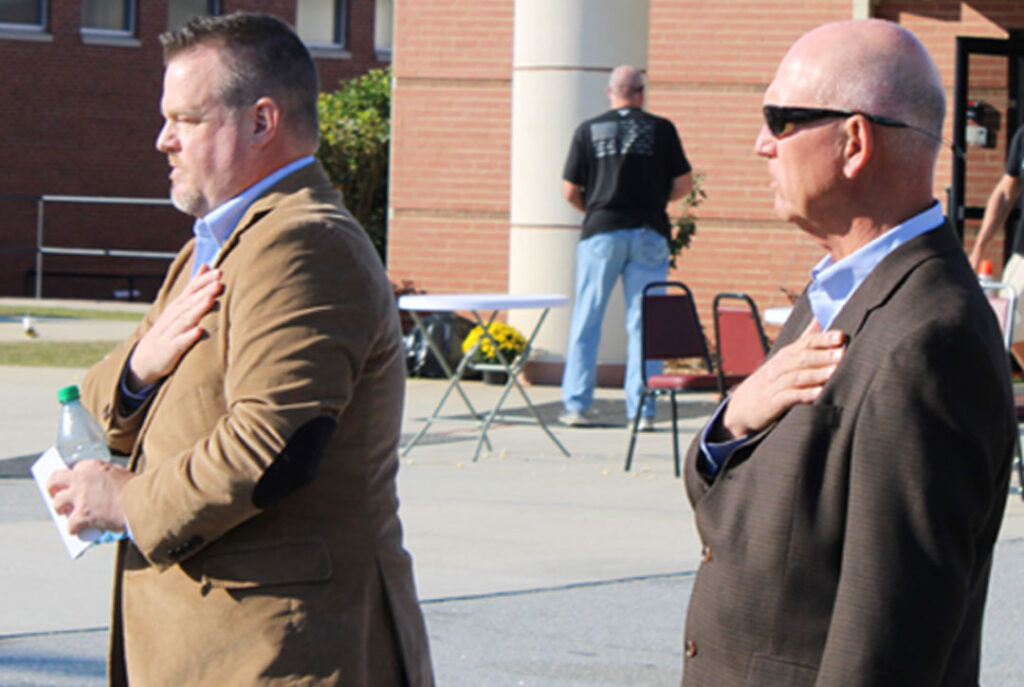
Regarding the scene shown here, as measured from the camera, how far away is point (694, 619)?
7.23 ft

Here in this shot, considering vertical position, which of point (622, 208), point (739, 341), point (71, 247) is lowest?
point (71, 247)

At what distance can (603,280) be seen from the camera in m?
10.2

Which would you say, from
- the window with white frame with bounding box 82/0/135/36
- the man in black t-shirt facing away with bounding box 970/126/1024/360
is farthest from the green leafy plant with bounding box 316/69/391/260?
the window with white frame with bounding box 82/0/135/36

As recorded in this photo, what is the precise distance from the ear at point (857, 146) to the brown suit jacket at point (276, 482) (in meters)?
0.79

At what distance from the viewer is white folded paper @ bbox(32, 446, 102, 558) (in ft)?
8.49

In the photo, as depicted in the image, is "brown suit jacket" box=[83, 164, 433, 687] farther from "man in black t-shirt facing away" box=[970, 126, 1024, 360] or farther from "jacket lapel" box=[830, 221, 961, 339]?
"man in black t-shirt facing away" box=[970, 126, 1024, 360]

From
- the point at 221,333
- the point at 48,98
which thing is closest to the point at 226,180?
the point at 221,333

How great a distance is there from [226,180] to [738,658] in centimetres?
113

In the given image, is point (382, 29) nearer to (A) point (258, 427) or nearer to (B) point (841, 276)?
(A) point (258, 427)

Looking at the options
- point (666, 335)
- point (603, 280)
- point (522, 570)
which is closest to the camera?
point (522, 570)

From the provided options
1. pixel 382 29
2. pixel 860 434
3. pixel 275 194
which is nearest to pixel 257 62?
pixel 275 194

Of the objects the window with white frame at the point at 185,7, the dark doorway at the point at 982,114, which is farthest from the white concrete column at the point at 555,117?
the window with white frame at the point at 185,7

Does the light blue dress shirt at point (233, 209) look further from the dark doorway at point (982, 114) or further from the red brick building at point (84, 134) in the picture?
the red brick building at point (84, 134)

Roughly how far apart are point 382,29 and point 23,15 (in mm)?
6569
